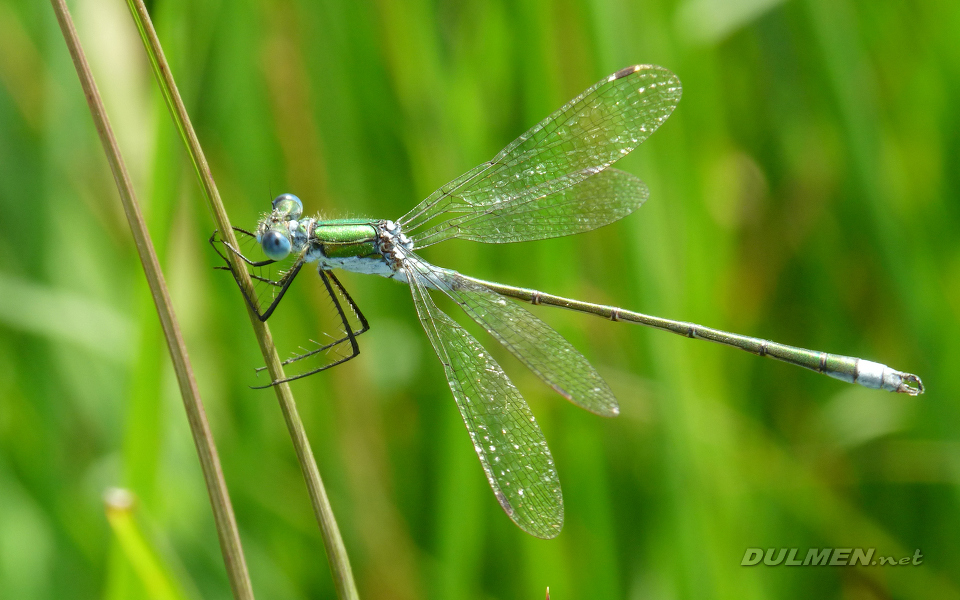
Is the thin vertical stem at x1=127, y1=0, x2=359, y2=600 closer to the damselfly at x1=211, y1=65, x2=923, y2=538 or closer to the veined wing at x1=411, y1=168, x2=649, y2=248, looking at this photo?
the damselfly at x1=211, y1=65, x2=923, y2=538

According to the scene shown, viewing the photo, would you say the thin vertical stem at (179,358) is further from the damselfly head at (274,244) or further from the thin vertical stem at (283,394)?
the damselfly head at (274,244)

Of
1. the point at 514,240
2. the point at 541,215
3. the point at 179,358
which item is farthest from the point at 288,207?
the point at 179,358

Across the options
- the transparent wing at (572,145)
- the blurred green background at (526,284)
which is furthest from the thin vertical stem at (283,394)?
the blurred green background at (526,284)

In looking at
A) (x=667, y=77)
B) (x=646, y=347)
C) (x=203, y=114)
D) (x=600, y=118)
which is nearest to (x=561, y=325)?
(x=646, y=347)

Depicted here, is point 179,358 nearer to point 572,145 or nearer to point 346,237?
point 346,237

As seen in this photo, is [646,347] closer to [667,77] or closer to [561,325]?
[561,325]

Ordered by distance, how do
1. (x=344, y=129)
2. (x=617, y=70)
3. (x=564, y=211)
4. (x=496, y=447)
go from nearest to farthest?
(x=496, y=447), (x=617, y=70), (x=564, y=211), (x=344, y=129)
